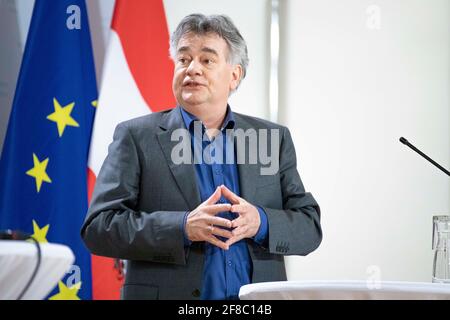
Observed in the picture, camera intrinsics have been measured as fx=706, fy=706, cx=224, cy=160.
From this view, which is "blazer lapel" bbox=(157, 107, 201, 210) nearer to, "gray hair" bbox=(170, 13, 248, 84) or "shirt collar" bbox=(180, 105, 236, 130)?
"shirt collar" bbox=(180, 105, 236, 130)

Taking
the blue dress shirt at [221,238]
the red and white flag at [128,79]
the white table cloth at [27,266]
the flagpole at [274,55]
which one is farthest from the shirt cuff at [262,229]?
the flagpole at [274,55]

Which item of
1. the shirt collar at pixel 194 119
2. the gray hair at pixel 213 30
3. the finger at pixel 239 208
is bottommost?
the finger at pixel 239 208

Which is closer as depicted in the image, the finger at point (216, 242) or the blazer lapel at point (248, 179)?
the finger at point (216, 242)

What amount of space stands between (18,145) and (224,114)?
1.03 metres

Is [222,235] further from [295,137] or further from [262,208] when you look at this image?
[295,137]

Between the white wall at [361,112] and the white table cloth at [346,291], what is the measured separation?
1.98 m

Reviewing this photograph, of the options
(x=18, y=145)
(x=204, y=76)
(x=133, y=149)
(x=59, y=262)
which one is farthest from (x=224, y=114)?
(x=59, y=262)

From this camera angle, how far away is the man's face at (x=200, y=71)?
2018 millimetres

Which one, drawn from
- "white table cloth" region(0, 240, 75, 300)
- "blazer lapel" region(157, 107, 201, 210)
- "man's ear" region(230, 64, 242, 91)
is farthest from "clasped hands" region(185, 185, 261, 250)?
"white table cloth" region(0, 240, 75, 300)

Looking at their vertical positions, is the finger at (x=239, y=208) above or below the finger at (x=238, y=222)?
above

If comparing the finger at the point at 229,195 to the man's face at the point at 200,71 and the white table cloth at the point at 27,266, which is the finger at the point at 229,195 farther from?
the white table cloth at the point at 27,266

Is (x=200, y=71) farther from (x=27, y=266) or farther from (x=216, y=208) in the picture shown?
(x=27, y=266)

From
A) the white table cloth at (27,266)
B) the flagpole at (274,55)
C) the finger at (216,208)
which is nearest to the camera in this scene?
the white table cloth at (27,266)

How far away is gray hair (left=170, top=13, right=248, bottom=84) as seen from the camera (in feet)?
6.70
